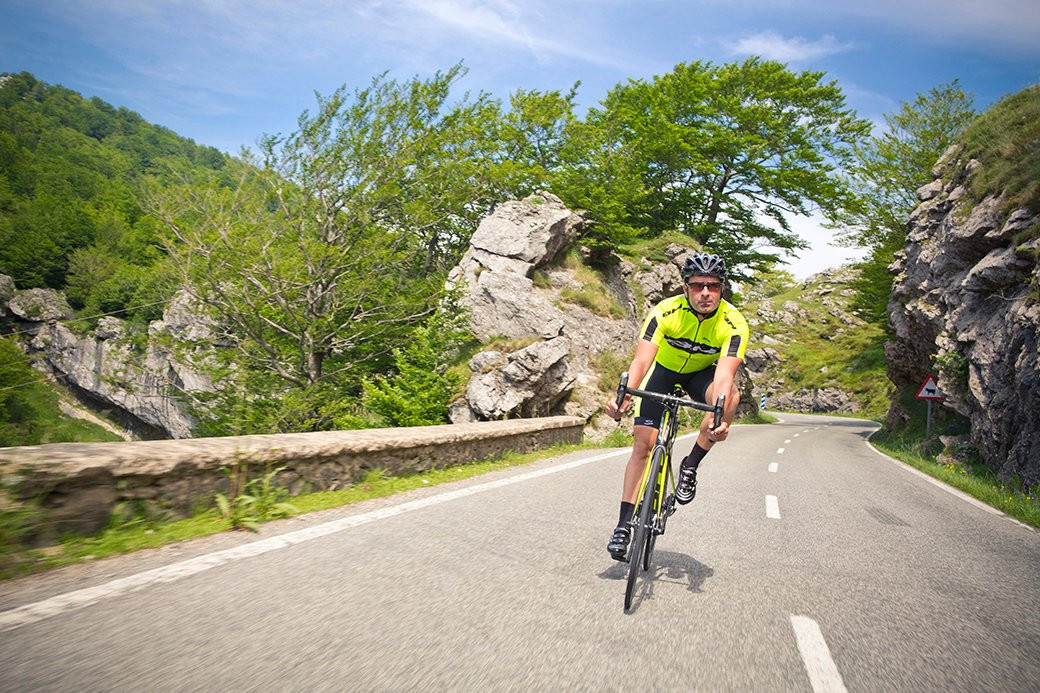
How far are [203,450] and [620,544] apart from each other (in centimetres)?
341

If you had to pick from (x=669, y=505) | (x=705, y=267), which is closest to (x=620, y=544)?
(x=669, y=505)

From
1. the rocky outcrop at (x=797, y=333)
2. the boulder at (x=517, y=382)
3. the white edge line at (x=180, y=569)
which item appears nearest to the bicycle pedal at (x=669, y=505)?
the white edge line at (x=180, y=569)

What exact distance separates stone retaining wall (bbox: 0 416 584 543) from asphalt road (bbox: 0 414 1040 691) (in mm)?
528

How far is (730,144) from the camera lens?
95.3ft

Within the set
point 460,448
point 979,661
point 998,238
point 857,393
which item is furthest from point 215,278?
point 857,393

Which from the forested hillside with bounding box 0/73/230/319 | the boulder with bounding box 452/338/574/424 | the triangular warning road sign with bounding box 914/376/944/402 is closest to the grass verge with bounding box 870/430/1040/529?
the triangular warning road sign with bounding box 914/376/944/402

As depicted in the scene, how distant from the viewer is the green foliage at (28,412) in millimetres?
27188

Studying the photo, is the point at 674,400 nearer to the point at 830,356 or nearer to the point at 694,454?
the point at 694,454

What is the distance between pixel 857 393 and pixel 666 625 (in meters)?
66.6

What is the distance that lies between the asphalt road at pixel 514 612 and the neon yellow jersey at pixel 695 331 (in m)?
1.60

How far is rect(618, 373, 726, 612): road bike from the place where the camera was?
11.2ft

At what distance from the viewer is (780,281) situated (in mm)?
130625

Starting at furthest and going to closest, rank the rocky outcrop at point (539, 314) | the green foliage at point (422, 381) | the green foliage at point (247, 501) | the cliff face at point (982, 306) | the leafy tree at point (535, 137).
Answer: the leafy tree at point (535, 137)
the rocky outcrop at point (539, 314)
the green foliage at point (422, 381)
the cliff face at point (982, 306)
the green foliage at point (247, 501)

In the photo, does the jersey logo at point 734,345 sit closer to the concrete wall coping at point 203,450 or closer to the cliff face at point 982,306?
the concrete wall coping at point 203,450
